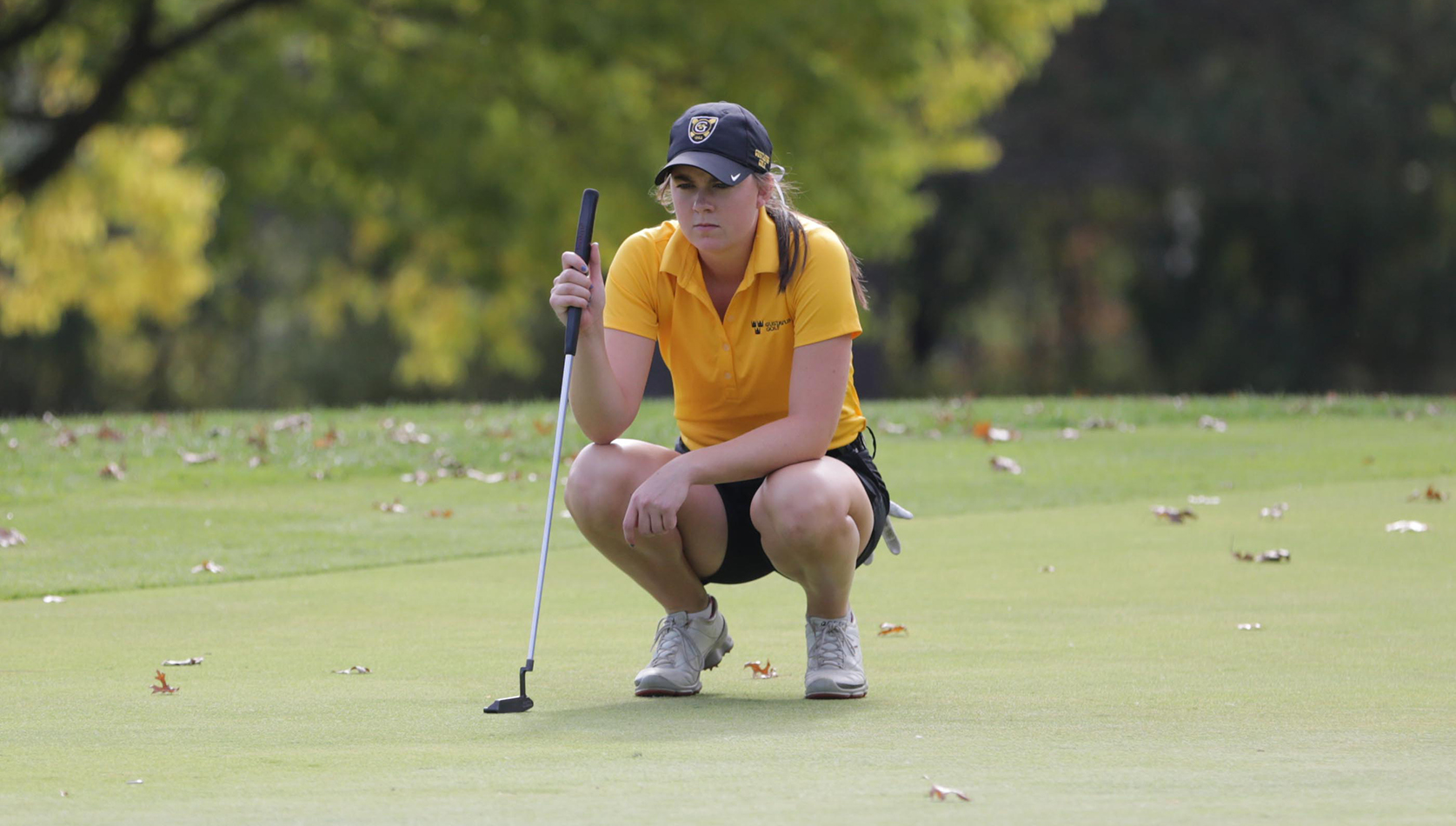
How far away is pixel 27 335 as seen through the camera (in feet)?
94.3

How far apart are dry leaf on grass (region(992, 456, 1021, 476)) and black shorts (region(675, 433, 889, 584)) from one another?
18.9ft

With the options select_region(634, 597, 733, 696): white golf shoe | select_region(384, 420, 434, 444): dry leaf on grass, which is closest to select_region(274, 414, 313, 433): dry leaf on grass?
select_region(384, 420, 434, 444): dry leaf on grass

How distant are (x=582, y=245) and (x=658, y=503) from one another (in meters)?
0.66

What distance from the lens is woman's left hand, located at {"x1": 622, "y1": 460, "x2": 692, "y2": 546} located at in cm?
454

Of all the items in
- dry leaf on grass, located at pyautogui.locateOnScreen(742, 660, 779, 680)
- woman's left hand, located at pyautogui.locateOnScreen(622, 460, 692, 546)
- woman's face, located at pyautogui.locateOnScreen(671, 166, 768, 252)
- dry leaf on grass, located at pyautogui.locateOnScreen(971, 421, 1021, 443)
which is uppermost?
woman's face, located at pyautogui.locateOnScreen(671, 166, 768, 252)

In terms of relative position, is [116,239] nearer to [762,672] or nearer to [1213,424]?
[1213,424]

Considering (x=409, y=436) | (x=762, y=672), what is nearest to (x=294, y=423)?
(x=409, y=436)

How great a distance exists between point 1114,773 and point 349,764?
1.40 meters

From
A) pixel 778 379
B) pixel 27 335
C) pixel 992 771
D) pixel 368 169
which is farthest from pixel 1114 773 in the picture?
pixel 27 335

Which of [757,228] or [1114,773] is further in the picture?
[757,228]

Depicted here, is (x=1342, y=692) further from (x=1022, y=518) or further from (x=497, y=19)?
(x=497, y=19)

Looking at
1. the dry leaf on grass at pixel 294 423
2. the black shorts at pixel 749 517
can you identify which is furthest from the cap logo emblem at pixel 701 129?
the dry leaf on grass at pixel 294 423

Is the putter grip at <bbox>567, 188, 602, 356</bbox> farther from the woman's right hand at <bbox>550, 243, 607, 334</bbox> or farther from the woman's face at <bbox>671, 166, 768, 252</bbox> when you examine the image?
the woman's face at <bbox>671, 166, 768, 252</bbox>

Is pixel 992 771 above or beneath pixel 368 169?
beneath
